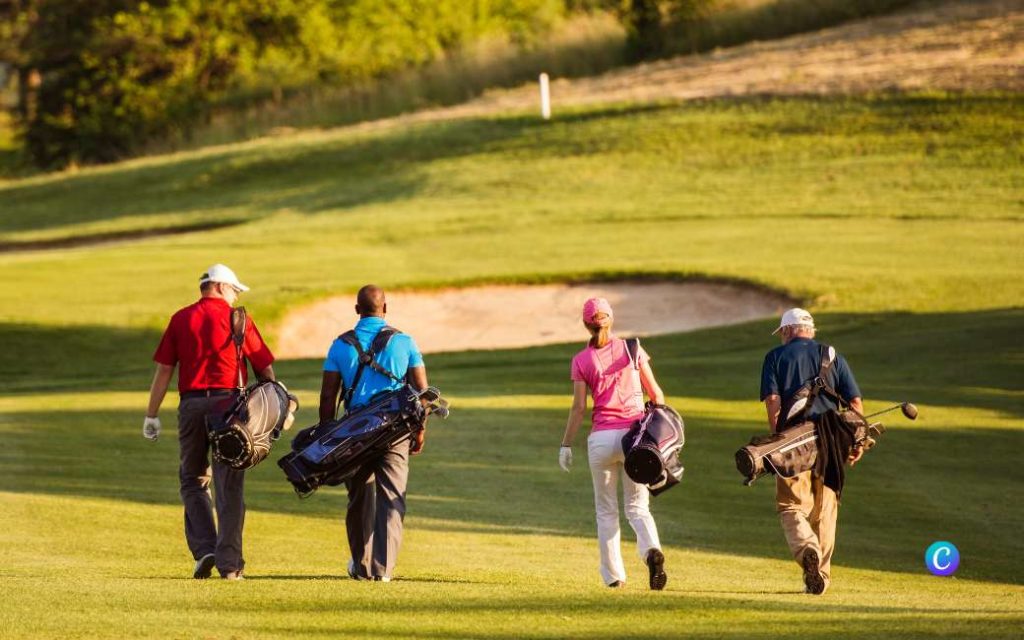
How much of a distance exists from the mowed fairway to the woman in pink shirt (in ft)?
1.83

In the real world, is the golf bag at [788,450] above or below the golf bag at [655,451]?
below

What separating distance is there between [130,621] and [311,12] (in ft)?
245

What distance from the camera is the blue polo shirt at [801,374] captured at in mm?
11727

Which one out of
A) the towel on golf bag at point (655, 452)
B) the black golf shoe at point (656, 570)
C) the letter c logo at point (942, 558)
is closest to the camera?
the towel on golf bag at point (655, 452)

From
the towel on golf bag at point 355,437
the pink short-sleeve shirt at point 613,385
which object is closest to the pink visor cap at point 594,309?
the pink short-sleeve shirt at point 613,385

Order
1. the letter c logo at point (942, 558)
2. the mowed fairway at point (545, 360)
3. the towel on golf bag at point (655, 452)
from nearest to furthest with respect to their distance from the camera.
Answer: the mowed fairway at point (545, 360)
the towel on golf bag at point (655, 452)
the letter c logo at point (942, 558)

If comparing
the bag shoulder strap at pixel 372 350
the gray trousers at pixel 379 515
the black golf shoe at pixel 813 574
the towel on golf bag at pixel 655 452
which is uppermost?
the bag shoulder strap at pixel 372 350

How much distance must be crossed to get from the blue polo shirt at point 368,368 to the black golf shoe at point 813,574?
2904 mm

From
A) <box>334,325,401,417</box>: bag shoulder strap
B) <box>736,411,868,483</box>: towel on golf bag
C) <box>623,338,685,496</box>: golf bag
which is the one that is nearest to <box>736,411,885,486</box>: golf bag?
<box>736,411,868,483</box>: towel on golf bag

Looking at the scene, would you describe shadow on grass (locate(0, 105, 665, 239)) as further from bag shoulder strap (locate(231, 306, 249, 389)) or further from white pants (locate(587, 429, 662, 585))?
white pants (locate(587, 429, 662, 585))

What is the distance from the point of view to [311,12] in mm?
82125

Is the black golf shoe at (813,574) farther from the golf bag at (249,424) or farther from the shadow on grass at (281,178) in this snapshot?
the shadow on grass at (281,178)

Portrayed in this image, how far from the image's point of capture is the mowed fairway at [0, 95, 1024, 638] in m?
10.5

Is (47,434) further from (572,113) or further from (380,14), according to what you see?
(380,14)
